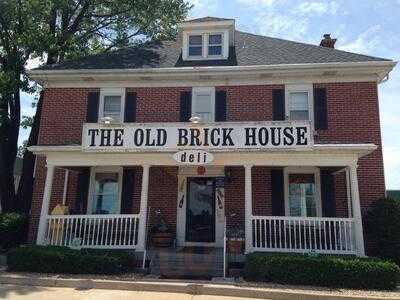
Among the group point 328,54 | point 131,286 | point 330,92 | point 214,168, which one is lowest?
point 131,286

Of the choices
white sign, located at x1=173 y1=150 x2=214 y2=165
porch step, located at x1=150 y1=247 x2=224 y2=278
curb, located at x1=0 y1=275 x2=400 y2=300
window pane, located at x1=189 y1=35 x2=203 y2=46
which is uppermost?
window pane, located at x1=189 y1=35 x2=203 y2=46

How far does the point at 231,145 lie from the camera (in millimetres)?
12719

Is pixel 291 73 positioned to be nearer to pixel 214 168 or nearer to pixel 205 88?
pixel 205 88

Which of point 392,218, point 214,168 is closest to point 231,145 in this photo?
point 214,168

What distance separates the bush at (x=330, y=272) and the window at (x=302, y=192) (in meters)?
3.58

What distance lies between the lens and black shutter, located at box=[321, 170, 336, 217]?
549 inches

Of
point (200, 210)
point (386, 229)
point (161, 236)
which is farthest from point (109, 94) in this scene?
point (386, 229)

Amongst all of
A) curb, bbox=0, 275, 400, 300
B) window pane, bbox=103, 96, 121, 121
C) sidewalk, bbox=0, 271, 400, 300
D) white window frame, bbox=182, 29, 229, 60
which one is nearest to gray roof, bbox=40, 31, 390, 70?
white window frame, bbox=182, 29, 229, 60

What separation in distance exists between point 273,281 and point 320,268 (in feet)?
3.89

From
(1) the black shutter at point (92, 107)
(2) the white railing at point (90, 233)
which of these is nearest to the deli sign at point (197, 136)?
(2) the white railing at point (90, 233)

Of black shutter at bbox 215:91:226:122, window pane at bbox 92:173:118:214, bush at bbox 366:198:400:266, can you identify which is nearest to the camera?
bush at bbox 366:198:400:266

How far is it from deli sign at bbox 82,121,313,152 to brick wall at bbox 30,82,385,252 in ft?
7.39

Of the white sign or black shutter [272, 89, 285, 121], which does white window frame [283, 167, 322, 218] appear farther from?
the white sign

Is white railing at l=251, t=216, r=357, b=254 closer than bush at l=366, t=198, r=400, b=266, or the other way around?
white railing at l=251, t=216, r=357, b=254
